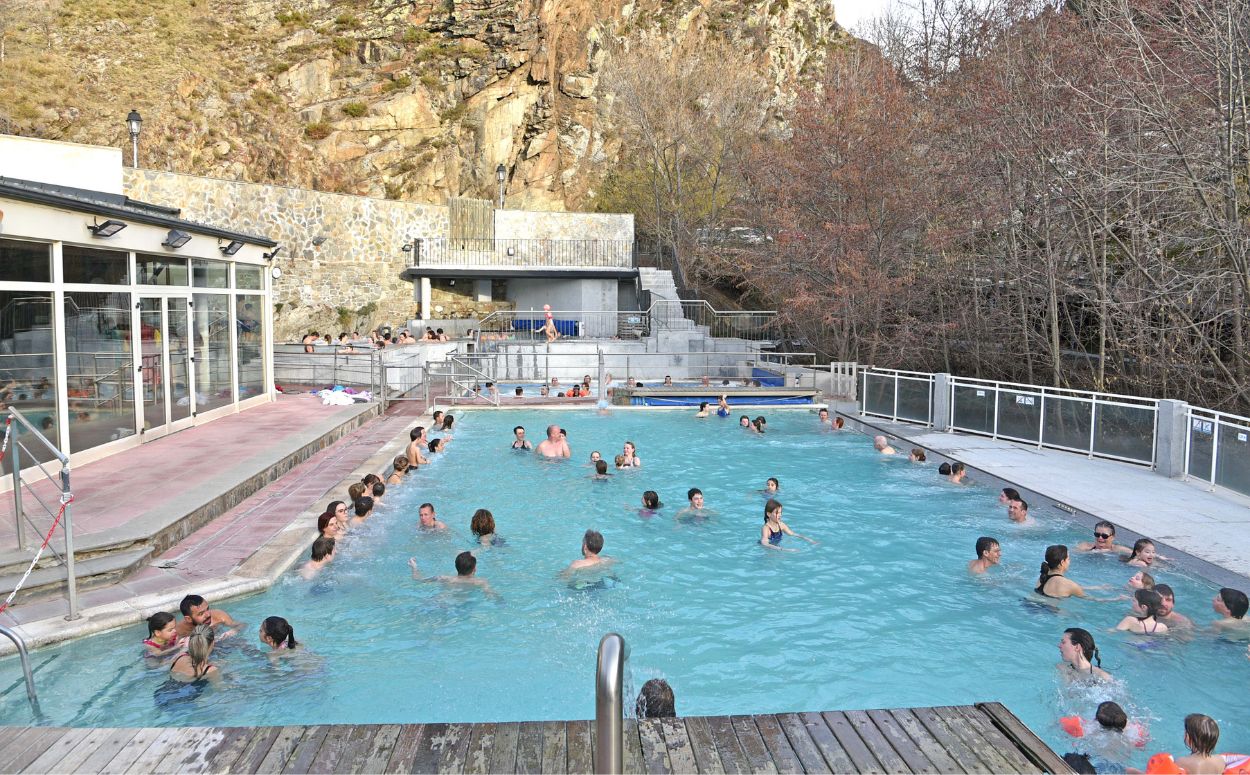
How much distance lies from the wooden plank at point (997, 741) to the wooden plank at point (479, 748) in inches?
95.2

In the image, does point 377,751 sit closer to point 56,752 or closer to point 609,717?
point 56,752

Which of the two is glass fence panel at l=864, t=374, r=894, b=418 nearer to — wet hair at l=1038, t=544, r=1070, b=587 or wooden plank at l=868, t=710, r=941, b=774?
wet hair at l=1038, t=544, r=1070, b=587

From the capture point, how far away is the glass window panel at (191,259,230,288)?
14.6m

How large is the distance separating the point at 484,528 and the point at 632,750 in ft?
19.5

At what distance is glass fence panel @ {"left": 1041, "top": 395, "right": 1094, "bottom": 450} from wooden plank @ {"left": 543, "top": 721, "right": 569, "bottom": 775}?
11.9 metres

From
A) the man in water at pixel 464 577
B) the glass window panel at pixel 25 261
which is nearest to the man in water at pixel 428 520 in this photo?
the man in water at pixel 464 577

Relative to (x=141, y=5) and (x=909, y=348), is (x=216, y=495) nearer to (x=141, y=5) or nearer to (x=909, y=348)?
(x=909, y=348)

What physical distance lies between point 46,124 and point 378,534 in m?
28.3

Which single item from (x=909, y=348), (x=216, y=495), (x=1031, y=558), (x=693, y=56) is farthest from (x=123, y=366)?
(x=693, y=56)

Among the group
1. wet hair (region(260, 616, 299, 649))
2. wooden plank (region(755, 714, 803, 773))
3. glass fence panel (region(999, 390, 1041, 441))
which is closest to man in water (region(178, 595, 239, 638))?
wet hair (region(260, 616, 299, 649))

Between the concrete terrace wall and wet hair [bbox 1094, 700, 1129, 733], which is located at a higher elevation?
the concrete terrace wall

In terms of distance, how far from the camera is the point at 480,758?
394 centimetres

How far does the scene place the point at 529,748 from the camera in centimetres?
404

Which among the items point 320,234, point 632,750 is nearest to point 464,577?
point 632,750
